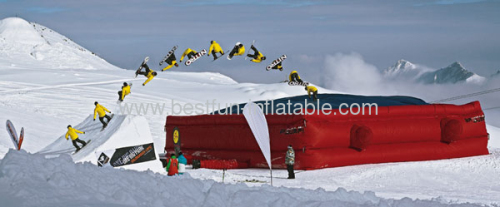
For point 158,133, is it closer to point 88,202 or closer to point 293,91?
point 293,91

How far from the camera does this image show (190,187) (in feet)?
26.6

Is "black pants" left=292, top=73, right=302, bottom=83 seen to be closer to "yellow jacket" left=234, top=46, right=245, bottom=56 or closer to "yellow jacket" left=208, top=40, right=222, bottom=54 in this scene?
"yellow jacket" left=234, top=46, right=245, bottom=56

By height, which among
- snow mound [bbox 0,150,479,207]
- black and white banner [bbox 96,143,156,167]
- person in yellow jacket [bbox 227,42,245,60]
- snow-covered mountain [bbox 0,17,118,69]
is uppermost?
snow-covered mountain [bbox 0,17,118,69]

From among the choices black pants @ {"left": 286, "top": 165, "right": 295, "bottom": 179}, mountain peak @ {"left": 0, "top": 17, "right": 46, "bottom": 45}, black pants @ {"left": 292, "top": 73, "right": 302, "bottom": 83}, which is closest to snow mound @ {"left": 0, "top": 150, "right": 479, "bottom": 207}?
black pants @ {"left": 286, "top": 165, "right": 295, "bottom": 179}

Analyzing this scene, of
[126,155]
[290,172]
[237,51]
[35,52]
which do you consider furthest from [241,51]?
[35,52]

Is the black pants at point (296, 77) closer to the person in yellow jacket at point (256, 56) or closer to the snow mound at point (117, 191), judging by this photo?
the person in yellow jacket at point (256, 56)

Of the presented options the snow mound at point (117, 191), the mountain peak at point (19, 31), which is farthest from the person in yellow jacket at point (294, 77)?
the mountain peak at point (19, 31)

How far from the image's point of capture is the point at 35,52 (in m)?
59.5

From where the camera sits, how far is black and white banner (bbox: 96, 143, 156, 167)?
13.9 metres

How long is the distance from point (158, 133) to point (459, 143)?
1161cm

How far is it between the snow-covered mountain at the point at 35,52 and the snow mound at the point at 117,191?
39.8 metres

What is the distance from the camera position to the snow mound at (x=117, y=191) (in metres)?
7.00

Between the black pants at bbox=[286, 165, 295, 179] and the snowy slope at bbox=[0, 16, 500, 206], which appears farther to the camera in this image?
the black pants at bbox=[286, 165, 295, 179]

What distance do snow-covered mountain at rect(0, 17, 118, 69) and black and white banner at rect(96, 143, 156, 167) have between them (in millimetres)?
34160
